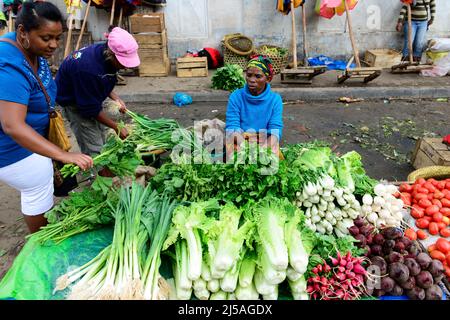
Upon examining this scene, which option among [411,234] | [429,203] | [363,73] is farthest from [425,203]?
[363,73]

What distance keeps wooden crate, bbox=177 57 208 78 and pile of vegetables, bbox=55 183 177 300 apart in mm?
5822

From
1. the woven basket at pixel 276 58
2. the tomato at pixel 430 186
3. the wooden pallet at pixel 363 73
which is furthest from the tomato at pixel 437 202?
the woven basket at pixel 276 58

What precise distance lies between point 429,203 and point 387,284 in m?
1.05

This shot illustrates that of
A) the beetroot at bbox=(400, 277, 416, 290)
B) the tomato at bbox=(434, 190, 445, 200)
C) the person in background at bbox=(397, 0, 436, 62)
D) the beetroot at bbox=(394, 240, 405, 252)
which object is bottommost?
the beetroot at bbox=(400, 277, 416, 290)

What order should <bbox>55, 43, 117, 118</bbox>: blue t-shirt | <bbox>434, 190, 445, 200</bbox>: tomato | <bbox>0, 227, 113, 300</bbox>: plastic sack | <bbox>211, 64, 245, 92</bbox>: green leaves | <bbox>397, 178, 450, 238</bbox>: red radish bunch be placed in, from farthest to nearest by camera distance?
1. <bbox>211, 64, 245, 92</bbox>: green leaves
2. <bbox>55, 43, 117, 118</bbox>: blue t-shirt
3. <bbox>434, 190, 445, 200</bbox>: tomato
4. <bbox>397, 178, 450, 238</bbox>: red radish bunch
5. <bbox>0, 227, 113, 300</bbox>: plastic sack

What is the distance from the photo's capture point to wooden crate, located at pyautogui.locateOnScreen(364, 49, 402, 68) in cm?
795

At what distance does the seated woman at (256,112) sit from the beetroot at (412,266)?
5.24 feet

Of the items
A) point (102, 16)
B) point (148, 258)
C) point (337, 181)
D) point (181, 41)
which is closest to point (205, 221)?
point (148, 258)

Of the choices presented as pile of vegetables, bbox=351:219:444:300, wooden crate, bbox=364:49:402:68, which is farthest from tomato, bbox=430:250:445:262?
wooden crate, bbox=364:49:402:68

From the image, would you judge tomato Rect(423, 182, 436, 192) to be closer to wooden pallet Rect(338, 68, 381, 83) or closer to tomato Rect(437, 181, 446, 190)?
Answer: tomato Rect(437, 181, 446, 190)

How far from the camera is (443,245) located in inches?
94.3

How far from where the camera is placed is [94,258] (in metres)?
2.17

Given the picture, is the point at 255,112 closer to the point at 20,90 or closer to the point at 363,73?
the point at 20,90

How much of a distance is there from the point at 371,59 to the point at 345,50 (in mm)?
738
